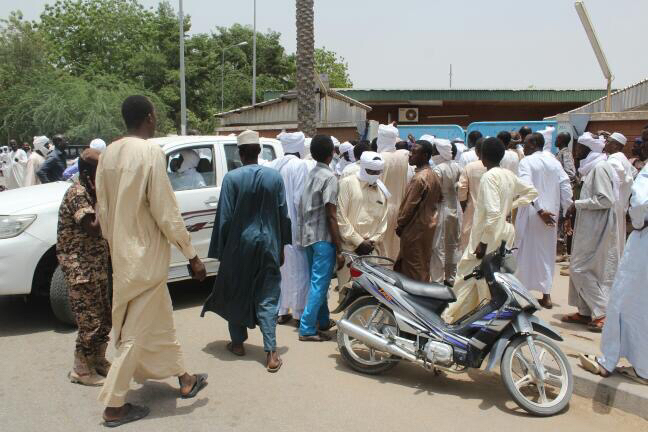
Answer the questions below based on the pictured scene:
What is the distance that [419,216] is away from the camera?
20.1 ft

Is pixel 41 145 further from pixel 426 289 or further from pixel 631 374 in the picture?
pixel 631 374

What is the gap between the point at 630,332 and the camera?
14.4ft

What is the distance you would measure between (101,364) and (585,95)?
81.4 feet

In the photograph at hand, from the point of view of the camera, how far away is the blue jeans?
557cm

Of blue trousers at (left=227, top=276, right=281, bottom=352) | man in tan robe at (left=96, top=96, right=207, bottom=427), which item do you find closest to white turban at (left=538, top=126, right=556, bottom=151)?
blue trousers at (left=227, top=276, right=281, bottom=352)

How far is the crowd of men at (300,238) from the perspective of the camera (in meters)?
3.90

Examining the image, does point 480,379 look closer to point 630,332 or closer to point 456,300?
point 456,300

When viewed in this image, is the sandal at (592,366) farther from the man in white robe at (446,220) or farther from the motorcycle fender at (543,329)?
the man in white robe at (446,220)

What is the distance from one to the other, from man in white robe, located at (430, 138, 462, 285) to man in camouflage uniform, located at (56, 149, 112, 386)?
12.9 ft

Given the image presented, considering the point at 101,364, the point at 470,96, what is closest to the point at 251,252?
the point at 101,364

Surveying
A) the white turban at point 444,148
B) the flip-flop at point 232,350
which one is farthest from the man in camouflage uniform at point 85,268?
the white turban at point 444,148

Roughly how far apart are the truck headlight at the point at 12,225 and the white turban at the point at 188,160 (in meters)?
1.76

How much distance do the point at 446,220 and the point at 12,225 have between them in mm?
4870

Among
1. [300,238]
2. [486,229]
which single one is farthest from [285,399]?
[486,229]
